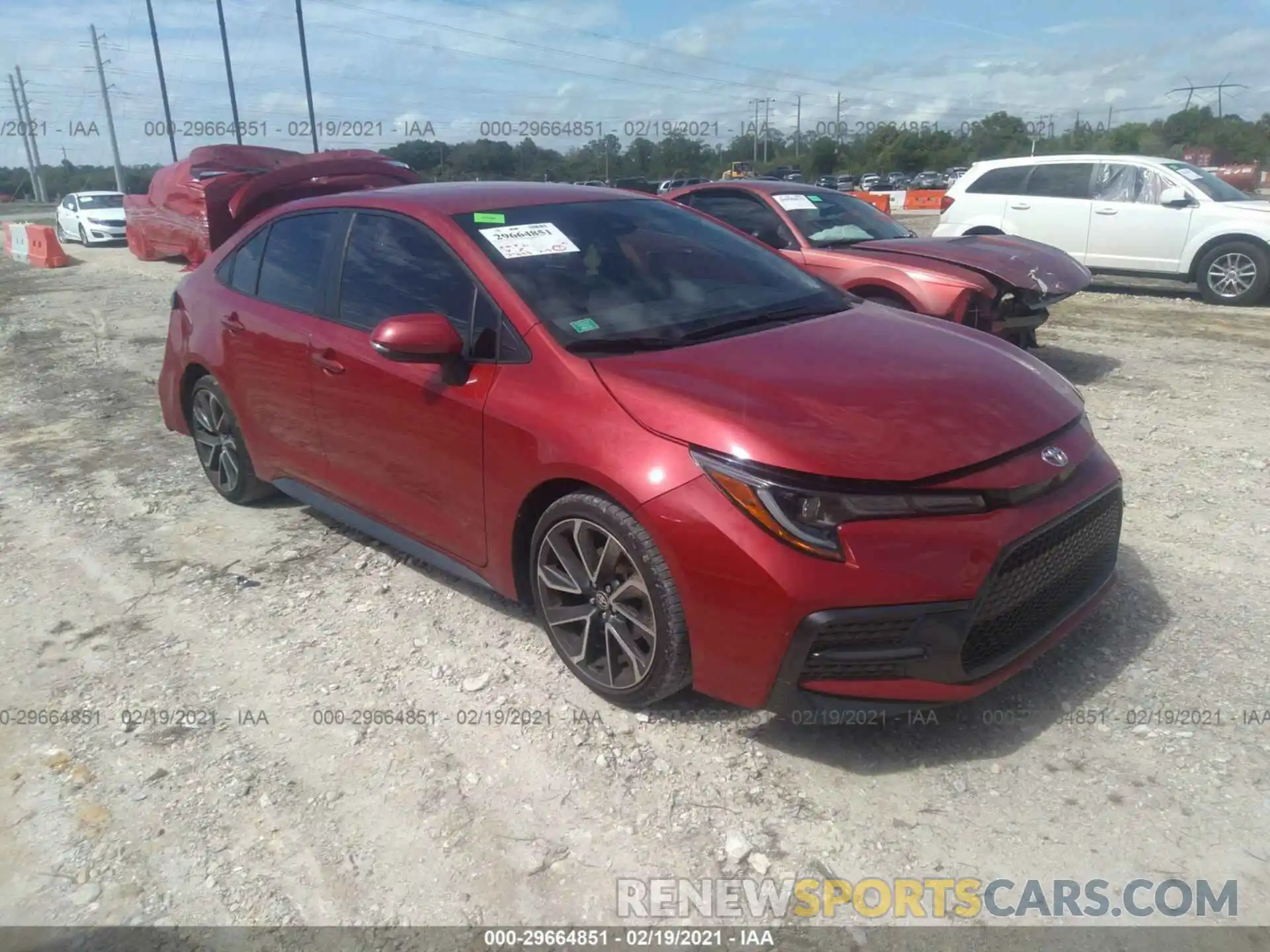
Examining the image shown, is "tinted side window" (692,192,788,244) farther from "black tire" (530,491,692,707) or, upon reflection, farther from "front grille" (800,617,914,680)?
"front grille" (800,617,914,680)

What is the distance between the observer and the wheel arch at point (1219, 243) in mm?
10781

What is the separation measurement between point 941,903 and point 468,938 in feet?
3.83

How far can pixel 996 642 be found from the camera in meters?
2.88

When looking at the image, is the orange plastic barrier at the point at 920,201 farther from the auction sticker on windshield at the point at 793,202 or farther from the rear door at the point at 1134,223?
the auction sticker on windshield at the point at 793,202

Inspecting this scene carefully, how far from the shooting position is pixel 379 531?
159 inches

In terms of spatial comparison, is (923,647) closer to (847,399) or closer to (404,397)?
(847,399)

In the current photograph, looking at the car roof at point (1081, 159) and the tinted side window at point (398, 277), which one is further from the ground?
the car roof at point (1081, 159)

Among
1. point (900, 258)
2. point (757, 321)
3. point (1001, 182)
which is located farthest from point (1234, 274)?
point (757, 321)

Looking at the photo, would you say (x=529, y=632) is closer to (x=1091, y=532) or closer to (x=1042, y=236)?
(x=1091, y=532)

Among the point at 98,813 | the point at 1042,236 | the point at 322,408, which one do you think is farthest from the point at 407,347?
the point at 1042,236

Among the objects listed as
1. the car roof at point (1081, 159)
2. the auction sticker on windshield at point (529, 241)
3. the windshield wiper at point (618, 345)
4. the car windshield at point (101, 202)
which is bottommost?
the car windshield at point (101, 202)

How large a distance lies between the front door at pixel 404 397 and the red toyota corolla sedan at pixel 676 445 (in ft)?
0.04

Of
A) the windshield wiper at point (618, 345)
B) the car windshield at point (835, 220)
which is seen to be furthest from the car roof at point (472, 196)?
the car windshield at point (835, 220)

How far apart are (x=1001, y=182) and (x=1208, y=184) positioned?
Answer: 228cm
